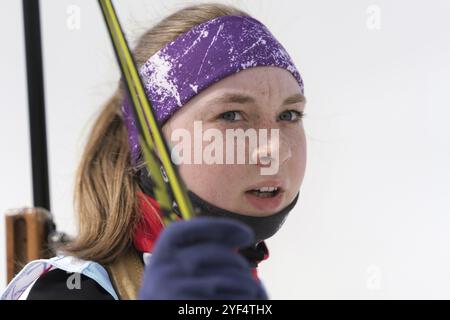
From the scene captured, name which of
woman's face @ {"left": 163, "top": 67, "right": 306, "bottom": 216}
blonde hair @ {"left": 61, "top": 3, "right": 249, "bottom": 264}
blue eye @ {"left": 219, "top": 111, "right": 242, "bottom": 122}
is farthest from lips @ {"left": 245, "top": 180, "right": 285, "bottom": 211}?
blonde hair @ {"left": 61, "top": 3, "right": 249, "bottom": 264}

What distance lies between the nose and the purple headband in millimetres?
163

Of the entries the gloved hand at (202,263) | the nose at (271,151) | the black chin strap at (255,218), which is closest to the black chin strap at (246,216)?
the black chin strap at (255,218)

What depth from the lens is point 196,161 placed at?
1143 mm

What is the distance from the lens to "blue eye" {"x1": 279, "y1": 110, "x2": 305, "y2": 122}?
1.22 metres

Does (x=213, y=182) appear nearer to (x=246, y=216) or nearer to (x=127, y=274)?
(x=246, y=216)

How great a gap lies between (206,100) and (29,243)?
728 millimetres

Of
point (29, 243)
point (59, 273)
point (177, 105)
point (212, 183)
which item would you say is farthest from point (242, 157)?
point (29, 243)

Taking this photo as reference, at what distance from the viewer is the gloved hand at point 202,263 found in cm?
54

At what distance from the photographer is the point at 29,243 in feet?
5.21

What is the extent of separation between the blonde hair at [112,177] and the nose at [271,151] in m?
0.29

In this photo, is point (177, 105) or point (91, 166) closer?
point (177, 105)

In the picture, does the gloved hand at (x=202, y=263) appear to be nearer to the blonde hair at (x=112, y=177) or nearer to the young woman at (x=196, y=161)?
the young woman at (x=196, y=161)

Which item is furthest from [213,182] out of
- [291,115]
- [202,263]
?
[202,263]
